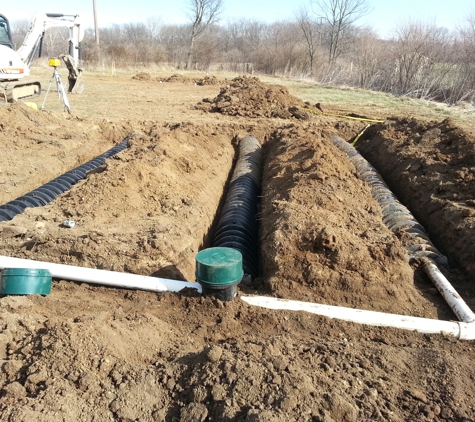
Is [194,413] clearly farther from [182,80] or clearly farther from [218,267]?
[182,80]

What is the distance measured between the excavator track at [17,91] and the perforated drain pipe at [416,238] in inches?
416

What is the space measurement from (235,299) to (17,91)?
497 inches

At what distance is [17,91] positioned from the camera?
1275cm

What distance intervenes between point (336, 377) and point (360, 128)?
1001 cm

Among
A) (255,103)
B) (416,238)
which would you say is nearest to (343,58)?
(255,103)

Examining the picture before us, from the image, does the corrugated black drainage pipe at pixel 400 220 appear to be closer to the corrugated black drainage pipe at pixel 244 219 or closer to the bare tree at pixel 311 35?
the corrugated black drainage pipe at pixel 244 219

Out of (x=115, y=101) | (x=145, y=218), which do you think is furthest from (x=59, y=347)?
(x=115, y=101)

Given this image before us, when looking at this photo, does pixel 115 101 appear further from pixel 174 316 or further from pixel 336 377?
pixel 336 377

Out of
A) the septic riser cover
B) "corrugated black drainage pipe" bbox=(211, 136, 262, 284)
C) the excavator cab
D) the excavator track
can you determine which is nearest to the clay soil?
"corrugated black drainage pipe" bbox=(211, 136, 262, 284)

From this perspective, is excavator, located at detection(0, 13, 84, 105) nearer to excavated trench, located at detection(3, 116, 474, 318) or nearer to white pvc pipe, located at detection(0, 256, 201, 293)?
excavated trench, located at detection(3, 116, 474, 318)

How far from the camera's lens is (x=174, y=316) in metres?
3.58

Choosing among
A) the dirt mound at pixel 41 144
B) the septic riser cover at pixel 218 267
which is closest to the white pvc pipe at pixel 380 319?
the septic riser cover at pixel 218 267

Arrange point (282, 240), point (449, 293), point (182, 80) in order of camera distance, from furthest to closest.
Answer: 1. point (182, 80)
2. point (282, 240)
3. point (449, 293)

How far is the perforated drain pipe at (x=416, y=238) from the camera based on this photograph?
4012mm
